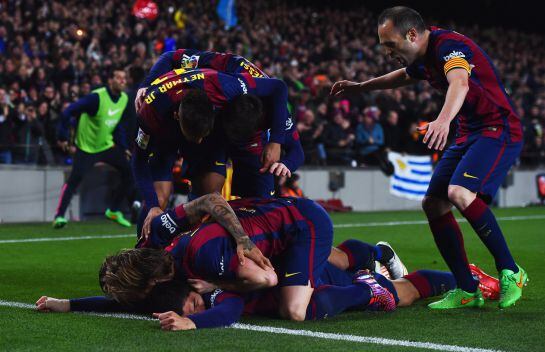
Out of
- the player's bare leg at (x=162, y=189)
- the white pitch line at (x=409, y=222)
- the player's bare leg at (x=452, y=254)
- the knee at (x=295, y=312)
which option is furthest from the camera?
the white pitch line at (x=409, y=222)

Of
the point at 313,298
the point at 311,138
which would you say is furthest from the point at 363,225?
the point at 313,298

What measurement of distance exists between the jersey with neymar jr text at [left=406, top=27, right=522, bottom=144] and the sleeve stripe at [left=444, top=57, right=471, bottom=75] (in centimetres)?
10

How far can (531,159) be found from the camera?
21.9 meters

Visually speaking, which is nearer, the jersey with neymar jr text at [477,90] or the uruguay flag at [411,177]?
the jersey with neymar jr text at [477,90]

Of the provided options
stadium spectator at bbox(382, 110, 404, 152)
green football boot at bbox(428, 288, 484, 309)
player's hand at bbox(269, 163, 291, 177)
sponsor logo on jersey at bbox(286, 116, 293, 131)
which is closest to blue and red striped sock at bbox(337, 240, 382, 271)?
green football boot at bbox(428, 288, 484, 309)

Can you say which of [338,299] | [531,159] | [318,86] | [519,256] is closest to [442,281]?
[338,299]

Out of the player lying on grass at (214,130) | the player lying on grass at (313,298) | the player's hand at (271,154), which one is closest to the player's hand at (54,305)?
the player lying on grass at (313,298)

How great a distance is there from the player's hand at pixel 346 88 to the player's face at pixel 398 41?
0.88m

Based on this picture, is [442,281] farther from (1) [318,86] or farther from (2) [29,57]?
(1) [318,86]

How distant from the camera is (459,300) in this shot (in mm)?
5957

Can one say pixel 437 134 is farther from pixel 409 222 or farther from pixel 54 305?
pixel 409 222

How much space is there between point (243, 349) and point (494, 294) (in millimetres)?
2459

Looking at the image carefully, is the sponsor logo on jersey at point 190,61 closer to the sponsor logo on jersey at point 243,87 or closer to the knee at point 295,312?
the sponsor logo on jersey at point 243,87

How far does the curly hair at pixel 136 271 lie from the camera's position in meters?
5.05
